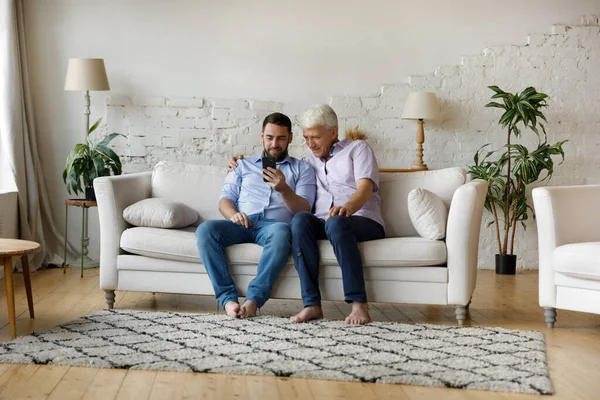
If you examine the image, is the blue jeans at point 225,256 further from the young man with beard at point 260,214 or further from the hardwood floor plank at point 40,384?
the hardwood floor plank at point 40,384

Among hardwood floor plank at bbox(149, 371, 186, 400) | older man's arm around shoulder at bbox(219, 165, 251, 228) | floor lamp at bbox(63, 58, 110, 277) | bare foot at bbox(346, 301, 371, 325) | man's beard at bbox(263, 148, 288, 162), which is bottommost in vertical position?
bare foot at bbox(346, 301, 371, 325)

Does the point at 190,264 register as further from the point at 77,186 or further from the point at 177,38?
the point at 177,38

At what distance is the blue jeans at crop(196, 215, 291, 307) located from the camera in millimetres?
4230

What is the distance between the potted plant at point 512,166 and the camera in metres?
6.23

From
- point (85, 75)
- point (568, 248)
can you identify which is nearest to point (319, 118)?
point (568, 248)

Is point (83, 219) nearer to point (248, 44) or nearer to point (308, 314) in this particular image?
point (248, 44)

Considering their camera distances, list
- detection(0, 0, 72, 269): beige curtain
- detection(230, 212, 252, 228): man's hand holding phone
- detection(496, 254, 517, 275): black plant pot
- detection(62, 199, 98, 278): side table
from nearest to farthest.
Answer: detection(230, 212, 252, 228): man's hand holding phone → detection(62, 199, 98, 278): side table → detection(0, 0, 72, 269): beige curtain → detection(496, 254, 517, 275): black plant pot

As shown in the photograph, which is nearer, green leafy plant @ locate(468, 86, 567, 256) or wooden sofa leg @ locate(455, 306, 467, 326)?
wooden sofa leg @ locate(455, 306, 467, 326)

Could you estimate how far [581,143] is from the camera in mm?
6645

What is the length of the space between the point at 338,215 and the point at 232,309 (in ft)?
2.37

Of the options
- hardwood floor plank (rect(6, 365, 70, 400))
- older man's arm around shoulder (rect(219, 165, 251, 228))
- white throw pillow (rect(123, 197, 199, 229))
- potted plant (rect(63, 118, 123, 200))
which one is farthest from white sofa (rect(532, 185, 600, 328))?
potted plant (rect(63, 118, 123, 200))

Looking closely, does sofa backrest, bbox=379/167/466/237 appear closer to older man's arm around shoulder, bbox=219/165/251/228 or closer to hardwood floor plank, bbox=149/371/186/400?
older man's arm around shoulder, bbox=219/165/251/228

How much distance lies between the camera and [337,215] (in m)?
4.31

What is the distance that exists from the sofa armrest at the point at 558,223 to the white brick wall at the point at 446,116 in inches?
91.7
